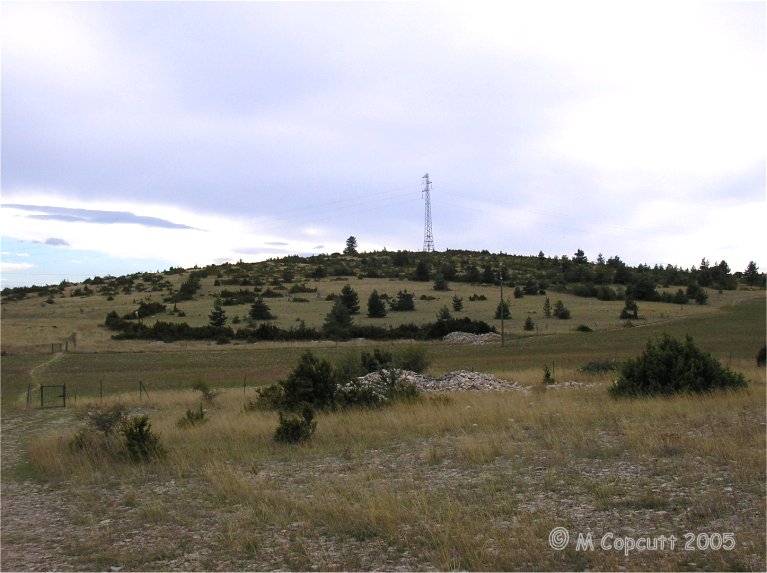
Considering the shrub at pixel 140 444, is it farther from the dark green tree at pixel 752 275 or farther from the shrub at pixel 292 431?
the dark green tree at pixel 752 275

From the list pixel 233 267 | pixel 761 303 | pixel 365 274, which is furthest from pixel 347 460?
pixel 233 267

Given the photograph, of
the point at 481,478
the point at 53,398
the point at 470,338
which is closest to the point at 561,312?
the point at 470,338

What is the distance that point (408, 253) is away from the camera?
149 meters

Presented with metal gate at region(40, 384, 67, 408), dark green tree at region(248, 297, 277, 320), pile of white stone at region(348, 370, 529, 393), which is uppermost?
dark green tree at region(248, 297, 277, 320)

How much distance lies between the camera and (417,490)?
7691 millimetres

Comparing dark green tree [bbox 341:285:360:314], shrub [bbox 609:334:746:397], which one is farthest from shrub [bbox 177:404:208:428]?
dark green tree [bbox 341:285:360:314]

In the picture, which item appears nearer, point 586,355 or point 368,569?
point 368,569

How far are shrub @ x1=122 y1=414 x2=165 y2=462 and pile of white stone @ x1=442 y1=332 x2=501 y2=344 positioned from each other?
53.8 metres

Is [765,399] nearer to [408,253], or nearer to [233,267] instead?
[233,267]

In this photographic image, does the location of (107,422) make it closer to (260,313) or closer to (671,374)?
(671,374)

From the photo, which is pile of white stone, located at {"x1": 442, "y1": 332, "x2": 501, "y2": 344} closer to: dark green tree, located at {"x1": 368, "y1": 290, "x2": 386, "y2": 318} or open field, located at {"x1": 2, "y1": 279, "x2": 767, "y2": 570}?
dark green tree, located at {"x1": 368, "y1": 290, "x2": 386, "y2": 318}

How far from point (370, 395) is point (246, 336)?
169 feet

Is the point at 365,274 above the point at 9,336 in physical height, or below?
above

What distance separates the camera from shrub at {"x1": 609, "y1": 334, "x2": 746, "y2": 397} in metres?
16.4
